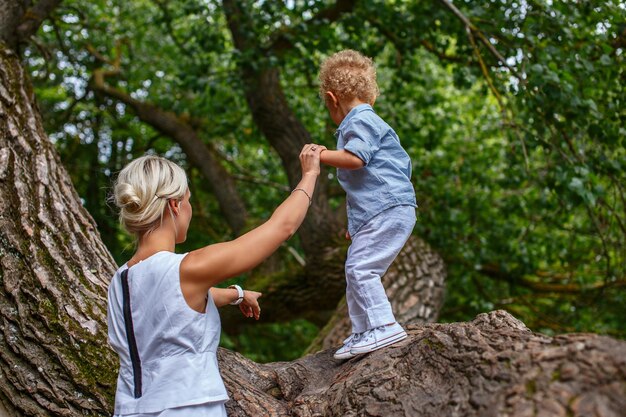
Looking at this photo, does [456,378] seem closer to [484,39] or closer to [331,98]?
[331,98]

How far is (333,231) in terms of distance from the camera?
6137mm

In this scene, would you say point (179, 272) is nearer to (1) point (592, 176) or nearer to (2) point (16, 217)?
(2) point (16, 217)

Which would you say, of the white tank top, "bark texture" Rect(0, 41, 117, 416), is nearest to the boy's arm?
the white tank top

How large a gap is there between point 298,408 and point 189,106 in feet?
19.7

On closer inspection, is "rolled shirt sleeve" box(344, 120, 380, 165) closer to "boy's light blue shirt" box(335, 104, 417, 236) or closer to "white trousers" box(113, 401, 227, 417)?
"boy's light blue shirt" box(335, 104, 417, 236)

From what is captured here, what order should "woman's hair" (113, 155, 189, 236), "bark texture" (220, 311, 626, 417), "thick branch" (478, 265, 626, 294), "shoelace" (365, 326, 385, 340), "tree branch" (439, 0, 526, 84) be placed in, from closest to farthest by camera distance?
"bark texture" (220, 311, 626, 417)
"woman's hair" (113, 155, 189, 236)
"shoelace" (365, 326, 385, 340)
"tree branch" (439, 0, 526, 84)
"thick branch" (478, 265, 626, 294)

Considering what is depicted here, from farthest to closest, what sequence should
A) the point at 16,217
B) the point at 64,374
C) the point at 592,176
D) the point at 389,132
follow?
the point at 592,176
the point at 16,217
the point at 389,132
the point at 64,374

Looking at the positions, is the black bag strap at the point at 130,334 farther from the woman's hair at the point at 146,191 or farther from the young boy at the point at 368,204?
the young boy at the point at 368,204

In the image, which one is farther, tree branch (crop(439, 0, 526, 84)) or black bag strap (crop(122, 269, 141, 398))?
tree branch (crop(439, 0, 526, 84))

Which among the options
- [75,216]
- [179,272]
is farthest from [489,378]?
[75,216]

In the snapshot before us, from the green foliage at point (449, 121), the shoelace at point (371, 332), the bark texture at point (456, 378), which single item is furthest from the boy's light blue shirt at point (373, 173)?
the green foliage at point (449, 121)

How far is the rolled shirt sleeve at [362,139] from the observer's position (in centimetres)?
271

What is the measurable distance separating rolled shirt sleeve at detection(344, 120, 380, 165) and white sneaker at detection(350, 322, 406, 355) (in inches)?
26.5

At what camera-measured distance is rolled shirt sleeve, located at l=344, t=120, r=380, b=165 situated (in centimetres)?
271
